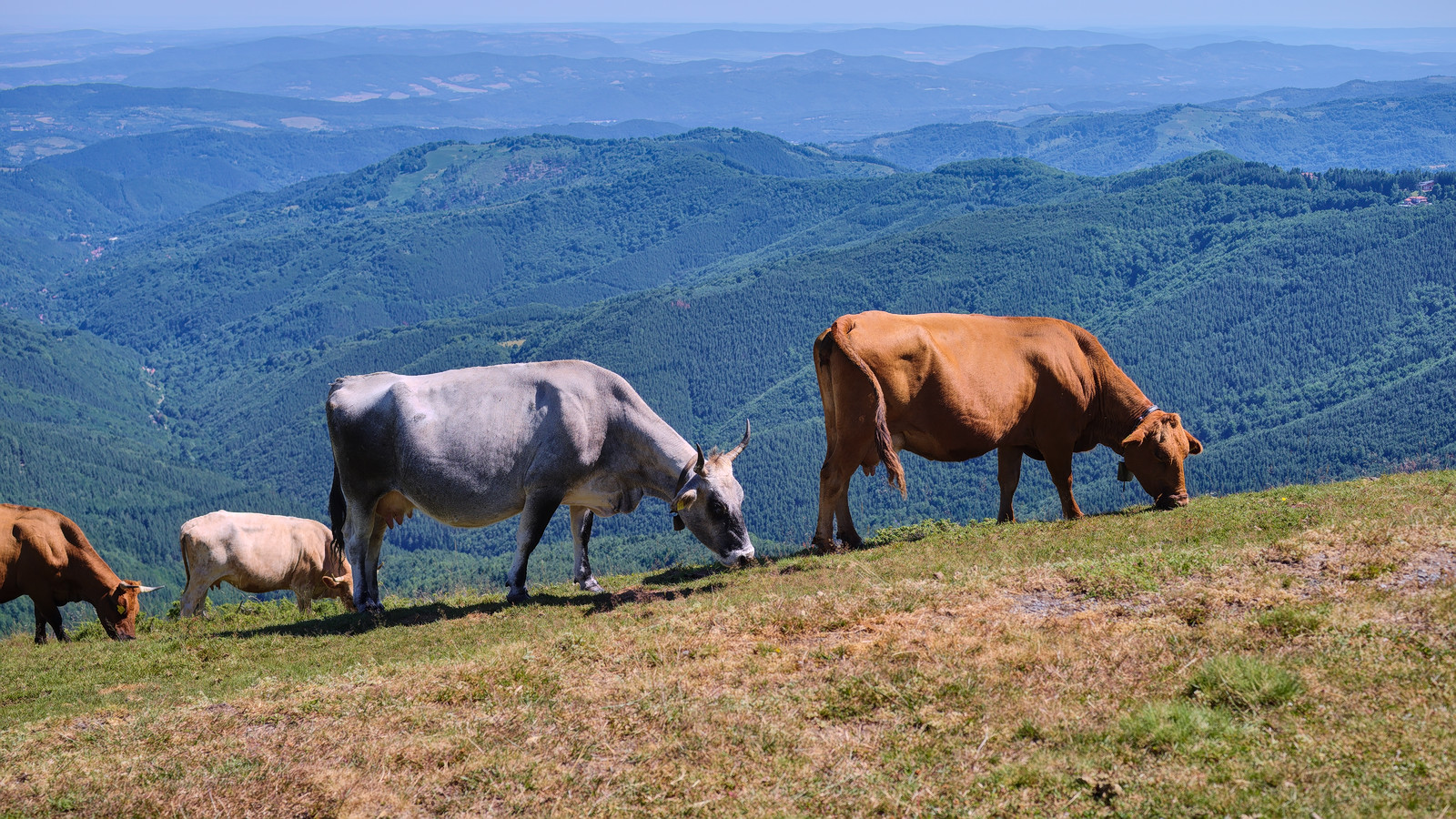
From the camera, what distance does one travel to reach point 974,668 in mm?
9656

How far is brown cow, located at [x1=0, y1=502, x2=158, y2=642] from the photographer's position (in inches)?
753

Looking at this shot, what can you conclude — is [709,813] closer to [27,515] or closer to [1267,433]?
[27,515]

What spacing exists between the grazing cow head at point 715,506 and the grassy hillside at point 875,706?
2729mm

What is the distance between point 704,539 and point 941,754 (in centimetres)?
907

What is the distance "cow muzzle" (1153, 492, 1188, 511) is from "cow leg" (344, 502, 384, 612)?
45.6 ft

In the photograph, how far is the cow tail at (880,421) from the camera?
17250 mm

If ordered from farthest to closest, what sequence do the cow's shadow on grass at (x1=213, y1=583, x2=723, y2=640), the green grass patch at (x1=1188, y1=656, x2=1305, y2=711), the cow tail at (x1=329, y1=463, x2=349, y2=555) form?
the cow tail at (x1=329, y1=463, x2=349, y2=555) < the cow's shadow on grass at (x1=213, y1=583, x2=723, y2=640) < the green grass patch at (x1=1188, y1=656, x2=1305, y2=711)

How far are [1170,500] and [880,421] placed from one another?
6.16m

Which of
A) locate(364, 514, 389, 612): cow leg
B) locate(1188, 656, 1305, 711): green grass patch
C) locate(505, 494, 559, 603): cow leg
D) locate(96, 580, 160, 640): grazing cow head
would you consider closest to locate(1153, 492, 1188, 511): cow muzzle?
locate(505, 494, 559, 603): cow leg

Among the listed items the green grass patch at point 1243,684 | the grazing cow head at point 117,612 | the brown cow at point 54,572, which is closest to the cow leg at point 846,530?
the green grass patch at point 1243,684

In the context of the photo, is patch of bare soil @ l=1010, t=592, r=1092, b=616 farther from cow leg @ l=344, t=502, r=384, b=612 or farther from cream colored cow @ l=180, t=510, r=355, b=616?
cream colored cow @ l=180, t=510, r=355, b=616

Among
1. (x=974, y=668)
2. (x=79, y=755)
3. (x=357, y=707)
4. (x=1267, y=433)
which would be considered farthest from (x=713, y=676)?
(x=1267, y=433)

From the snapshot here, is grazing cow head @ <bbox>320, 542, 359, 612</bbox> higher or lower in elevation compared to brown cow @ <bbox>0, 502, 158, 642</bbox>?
lower

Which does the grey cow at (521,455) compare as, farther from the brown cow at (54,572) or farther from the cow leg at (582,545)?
the brown cow at (54,572)
